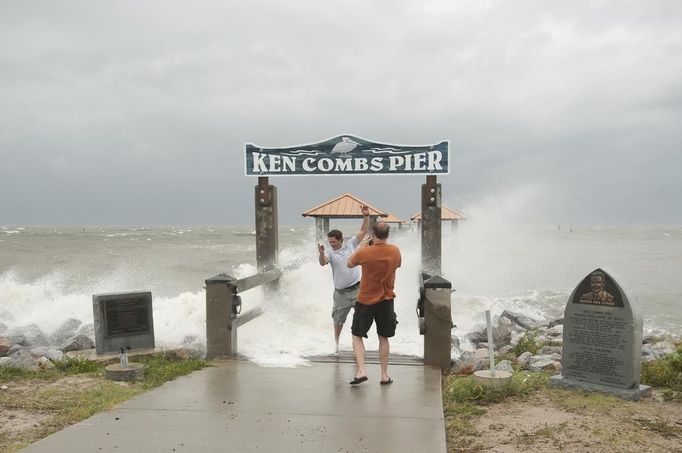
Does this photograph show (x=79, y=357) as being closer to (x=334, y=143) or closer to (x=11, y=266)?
(x=334, y=143)

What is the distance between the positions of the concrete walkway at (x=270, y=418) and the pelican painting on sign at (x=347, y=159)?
3.89 m

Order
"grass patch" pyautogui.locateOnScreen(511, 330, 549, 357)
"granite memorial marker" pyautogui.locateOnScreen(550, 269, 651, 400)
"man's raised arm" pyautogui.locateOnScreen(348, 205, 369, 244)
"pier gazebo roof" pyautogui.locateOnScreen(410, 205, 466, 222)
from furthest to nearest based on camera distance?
"pier gazebo roof" pyautogui.locateOnScreen(410, 205, 466, 222)
"grass patch" pyautogui.locateOnScreen(511, 330, 549, 357)
"man's raised arm" pyautogui.locateOnScreen(348, 205, 369, 244)
"granite memorial marker" pyautogui.locateOnScreen(550, 269, 651, 400)

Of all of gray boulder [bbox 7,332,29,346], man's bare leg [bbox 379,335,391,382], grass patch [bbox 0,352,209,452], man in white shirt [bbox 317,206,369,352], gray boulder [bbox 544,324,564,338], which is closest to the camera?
grass patch [bbox 0,352,209,452]

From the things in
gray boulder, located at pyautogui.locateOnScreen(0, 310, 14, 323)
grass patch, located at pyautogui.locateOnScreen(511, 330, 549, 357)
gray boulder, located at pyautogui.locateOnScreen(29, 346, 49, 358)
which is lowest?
gray boulder, located at pyautogui.locateOnScreen(0, 310, 14, 323)

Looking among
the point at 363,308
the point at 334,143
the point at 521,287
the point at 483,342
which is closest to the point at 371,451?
the point at 363,308

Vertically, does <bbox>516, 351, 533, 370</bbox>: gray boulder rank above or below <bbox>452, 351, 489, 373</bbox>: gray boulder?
below

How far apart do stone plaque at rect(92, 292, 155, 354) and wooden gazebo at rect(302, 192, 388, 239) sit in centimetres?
950

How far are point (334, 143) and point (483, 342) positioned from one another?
16.5 feet

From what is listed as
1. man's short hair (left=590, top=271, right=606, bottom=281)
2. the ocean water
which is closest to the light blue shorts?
the ocean water

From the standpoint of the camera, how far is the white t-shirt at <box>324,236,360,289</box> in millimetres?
7824

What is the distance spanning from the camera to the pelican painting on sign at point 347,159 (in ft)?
32.2

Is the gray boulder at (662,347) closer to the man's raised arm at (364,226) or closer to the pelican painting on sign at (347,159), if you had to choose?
the pelican painting on sign at (347,159)

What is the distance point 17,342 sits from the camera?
461 inches

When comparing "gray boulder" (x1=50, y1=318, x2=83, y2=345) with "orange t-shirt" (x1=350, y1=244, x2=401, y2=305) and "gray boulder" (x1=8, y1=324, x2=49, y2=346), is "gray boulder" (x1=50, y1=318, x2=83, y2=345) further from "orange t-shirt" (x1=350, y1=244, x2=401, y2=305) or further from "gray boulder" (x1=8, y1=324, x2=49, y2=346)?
"orange t-shirt" (x1=350, y1=244, x2=401, y2=305)
